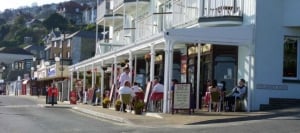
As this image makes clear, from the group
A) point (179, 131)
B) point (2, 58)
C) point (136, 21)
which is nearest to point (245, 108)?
point (179, 131)

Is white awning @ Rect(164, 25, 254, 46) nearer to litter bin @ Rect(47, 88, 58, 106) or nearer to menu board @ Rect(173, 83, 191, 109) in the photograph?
menu board @ Rect(173, 83, 191, 109)

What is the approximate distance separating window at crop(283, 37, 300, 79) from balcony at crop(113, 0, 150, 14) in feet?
40.6

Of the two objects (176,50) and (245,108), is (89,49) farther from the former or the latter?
(245,108)

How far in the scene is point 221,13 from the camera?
24922 millimetres

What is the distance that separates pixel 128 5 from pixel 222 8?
14478 millimetres

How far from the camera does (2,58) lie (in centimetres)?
13738

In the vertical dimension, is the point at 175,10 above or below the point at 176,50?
above

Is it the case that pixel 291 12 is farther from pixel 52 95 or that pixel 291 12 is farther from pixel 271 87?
pixel 52 95

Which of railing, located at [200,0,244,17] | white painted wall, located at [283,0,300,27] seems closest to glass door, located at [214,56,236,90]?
railing, located at [200,0,244,17]

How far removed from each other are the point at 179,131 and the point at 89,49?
266 ft

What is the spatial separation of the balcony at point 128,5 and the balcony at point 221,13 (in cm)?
967

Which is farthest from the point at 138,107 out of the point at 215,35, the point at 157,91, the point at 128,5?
the point at 128,5

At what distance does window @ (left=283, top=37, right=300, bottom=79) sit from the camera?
2450 centimetres

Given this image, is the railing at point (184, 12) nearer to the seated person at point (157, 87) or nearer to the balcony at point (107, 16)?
the seated person at point (157, 87)
